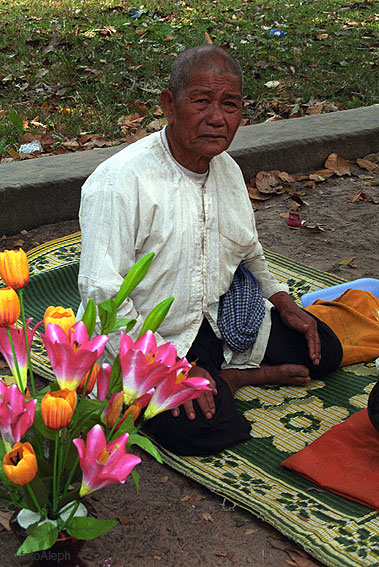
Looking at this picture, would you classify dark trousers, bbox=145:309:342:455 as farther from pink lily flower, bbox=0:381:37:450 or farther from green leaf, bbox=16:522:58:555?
pink lily flower, bbox=0:381:37:450

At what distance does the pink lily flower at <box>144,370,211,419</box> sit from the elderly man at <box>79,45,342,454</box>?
773 millimetres

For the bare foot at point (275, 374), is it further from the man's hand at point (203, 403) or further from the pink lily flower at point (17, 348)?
the pink lily flower at point (17, 348)

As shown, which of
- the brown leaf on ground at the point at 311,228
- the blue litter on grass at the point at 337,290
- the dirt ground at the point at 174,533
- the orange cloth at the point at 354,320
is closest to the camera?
the dirt ground at the point at 174,533

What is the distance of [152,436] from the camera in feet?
9.49

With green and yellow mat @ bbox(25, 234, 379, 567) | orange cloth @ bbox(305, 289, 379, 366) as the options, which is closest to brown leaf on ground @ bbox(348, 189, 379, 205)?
orange cloth @ bbox(305, 289, 379, 366)

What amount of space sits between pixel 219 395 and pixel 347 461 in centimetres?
52

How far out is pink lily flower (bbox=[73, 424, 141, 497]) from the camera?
5.51ft

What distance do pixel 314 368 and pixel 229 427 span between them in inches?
23.8

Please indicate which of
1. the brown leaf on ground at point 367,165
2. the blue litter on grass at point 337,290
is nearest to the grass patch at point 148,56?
the brown leaf on ground at point 367,165

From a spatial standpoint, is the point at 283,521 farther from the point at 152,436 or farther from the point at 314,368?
the point at 314,368

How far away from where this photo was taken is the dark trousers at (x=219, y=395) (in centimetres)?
276

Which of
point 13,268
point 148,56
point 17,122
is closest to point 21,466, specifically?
point 13,268

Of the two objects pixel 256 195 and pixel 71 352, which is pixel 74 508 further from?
pixel 256 195

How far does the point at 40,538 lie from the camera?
1846 millimetres
